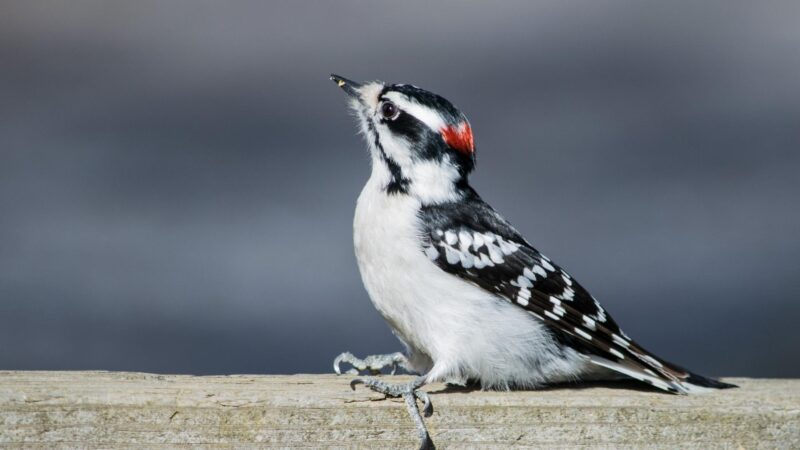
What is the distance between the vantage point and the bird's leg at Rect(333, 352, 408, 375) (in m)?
3.18

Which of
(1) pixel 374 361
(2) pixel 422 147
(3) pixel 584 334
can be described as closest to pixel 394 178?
(2) pixel 422 147

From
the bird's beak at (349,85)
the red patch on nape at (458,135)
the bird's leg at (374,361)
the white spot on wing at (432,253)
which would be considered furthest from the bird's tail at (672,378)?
the bird's beak at (349,85)

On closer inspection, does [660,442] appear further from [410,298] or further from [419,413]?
[410,298]

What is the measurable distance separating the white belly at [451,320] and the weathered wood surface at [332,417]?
0.25 m

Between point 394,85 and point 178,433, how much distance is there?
154 centimetres

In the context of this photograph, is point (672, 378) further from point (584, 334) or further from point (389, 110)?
point (389, 110)

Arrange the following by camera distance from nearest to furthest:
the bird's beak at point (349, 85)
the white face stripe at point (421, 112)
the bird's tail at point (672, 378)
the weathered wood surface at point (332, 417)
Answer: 1. the weathered wood surface at point (332, 417)
2. the bird's tail at point (672, 378)
3. the white face stripe at point (421, 112)
4. the bird's beak at point (349, 85)

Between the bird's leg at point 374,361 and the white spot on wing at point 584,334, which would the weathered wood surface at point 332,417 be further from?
the bird's leg at point 374,361

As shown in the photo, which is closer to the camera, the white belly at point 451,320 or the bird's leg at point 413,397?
the bird's leg at point 413,397

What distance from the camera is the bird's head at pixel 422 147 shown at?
10.4 feet

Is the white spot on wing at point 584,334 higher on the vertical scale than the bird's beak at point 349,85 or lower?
lower

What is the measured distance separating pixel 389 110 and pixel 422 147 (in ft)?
0.67

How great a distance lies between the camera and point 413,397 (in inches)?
95.5

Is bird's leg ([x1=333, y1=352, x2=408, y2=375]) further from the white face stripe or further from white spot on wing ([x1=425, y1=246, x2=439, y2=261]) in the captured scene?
the white face stripe
